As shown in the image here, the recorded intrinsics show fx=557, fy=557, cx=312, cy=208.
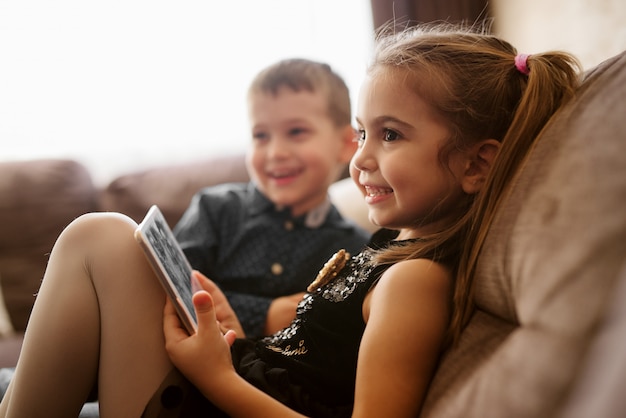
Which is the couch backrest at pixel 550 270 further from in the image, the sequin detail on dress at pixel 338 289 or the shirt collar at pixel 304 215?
the shirt collar at pixel 304 215

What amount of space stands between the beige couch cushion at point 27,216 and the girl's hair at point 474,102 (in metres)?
1.21

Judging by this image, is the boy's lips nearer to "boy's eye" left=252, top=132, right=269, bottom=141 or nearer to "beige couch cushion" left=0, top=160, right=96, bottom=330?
"boy's eye" left=252, top=132, right=269, bottom=141

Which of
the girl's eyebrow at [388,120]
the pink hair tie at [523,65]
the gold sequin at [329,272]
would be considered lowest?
the gold sequin at [329,272]

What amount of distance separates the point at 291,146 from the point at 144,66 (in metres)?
1.00

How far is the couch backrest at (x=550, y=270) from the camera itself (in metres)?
0.59

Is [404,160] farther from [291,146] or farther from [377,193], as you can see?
[291,146]

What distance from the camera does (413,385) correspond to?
0.75 meters

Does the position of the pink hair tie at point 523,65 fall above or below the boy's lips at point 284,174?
above

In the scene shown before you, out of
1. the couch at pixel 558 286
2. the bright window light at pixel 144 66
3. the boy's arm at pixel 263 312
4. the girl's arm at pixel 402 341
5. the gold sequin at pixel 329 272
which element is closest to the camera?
the couch at pixel 558 286

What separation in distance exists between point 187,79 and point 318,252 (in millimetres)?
1150

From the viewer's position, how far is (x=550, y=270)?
2.10 feet

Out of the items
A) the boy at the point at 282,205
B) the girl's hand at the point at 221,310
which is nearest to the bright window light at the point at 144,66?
the boy at the point at 282,205

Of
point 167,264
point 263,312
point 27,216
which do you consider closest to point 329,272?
point 167,264

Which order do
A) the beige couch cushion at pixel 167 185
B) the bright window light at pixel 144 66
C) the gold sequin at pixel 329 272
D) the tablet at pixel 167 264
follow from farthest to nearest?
the bright window light at pixel 144 66 → the beige couch cushion at pixel 167 185 → the gold sequin at pixel 329 272 → the tablet at pixel 167 264
